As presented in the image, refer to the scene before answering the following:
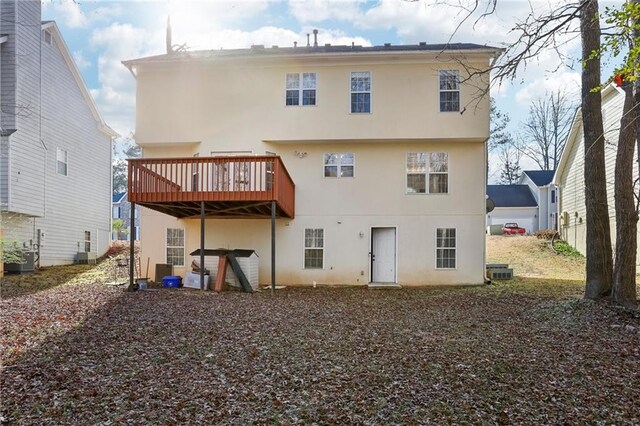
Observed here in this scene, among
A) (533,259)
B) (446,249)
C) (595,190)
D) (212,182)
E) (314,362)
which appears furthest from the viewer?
(533,259)

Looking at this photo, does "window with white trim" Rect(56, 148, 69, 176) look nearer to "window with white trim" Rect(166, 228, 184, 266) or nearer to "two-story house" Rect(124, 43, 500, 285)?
"two-story house" Rect(124, 43, 500, 285)

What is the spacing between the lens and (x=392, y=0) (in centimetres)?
720

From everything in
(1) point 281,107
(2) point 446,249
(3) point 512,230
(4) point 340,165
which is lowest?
(2) point 446,249

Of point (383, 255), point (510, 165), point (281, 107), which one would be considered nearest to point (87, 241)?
point (281, 107)

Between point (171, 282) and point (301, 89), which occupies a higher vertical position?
point (301, 89)

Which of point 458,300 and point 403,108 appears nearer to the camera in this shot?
point 458,300

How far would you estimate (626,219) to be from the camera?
8359 mm

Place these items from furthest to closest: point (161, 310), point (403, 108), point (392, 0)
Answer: point (403, 108) < point (161, 310) < point (392, 0)

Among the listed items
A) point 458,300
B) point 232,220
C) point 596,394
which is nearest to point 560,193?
point 458,300

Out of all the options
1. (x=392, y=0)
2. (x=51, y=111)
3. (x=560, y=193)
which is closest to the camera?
(x=392, y=0)

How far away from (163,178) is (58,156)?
8.38 meters

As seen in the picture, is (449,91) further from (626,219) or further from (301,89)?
(626,219)

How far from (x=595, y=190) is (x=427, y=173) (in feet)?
17.6

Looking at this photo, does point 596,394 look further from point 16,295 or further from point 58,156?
point 58,156
